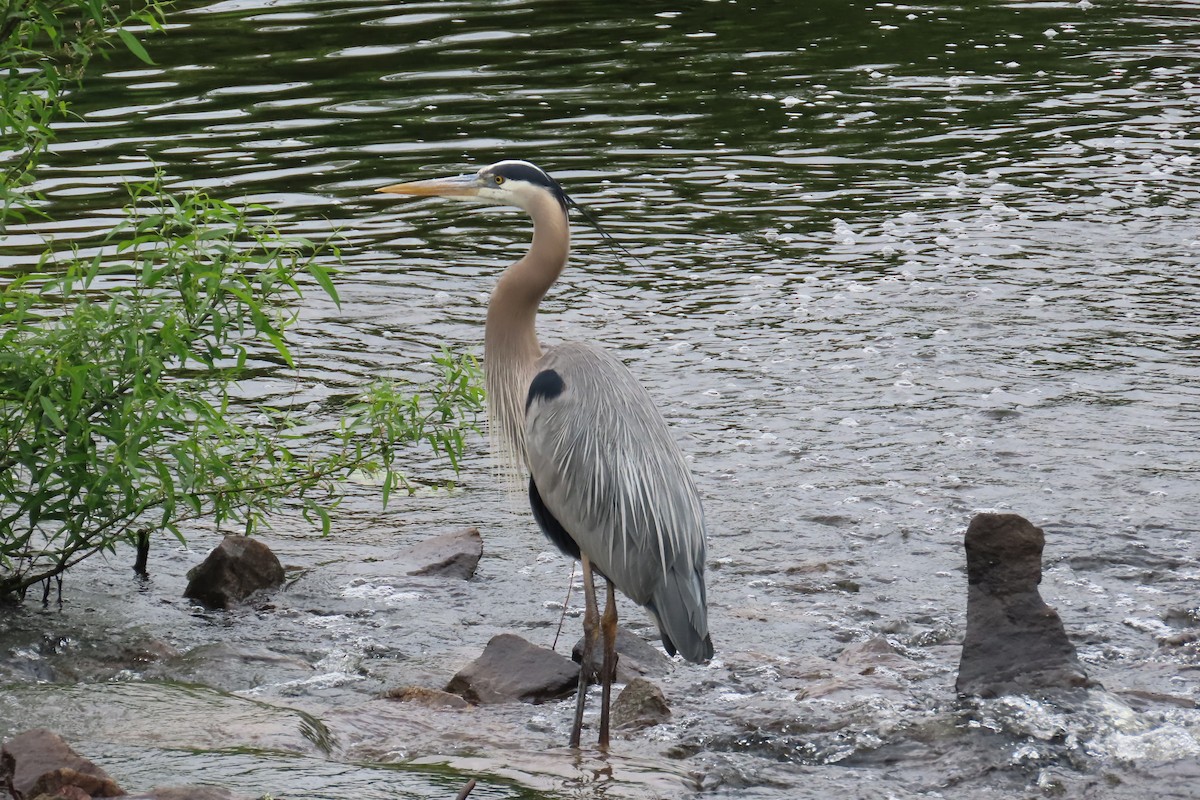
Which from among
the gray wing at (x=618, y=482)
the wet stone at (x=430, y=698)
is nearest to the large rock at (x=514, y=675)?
the wet stone at (x=430, y=698)

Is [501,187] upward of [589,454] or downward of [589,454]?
upward

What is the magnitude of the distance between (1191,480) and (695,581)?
10.2 feet

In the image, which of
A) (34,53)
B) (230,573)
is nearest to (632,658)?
(230,573)

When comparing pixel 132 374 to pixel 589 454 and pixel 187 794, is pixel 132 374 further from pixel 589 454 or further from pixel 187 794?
pixel 187 794

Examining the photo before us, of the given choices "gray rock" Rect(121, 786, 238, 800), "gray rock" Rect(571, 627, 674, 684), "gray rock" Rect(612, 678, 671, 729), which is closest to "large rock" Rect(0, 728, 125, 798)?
"gray rock" Rect(121, 786, 238, 800)

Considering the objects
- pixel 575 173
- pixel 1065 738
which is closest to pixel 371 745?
pixel 1065 738

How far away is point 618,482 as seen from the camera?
5762mm

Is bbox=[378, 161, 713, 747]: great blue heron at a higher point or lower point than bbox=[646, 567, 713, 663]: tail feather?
higher

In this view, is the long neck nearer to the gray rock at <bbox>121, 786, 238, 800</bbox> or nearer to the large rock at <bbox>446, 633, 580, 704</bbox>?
the large rock at <bbox>446, 633, 580, 704</bbox>

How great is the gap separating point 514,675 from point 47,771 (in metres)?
2.13

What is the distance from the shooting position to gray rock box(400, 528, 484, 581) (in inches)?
272

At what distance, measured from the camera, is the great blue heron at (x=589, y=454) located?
5.66 meters

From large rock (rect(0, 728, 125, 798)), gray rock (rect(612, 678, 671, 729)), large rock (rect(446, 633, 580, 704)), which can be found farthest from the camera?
large rock (rect(446, 633, 580, 704))

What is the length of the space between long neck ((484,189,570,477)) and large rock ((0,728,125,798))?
8.12ft
